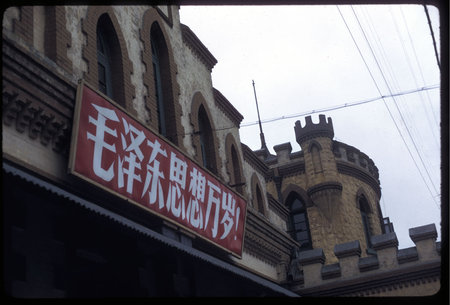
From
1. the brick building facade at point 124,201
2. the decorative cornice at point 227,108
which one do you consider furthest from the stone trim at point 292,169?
the decorative cornice at point 227,108

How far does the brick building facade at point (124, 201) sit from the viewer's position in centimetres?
823

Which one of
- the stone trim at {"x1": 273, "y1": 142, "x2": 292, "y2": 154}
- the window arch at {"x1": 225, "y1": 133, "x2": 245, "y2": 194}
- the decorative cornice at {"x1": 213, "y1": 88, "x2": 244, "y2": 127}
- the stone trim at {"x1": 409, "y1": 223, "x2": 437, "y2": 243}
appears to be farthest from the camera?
the stone trim at {"x1": 273, "y1": 142, "x2": 292, "y2": 154}

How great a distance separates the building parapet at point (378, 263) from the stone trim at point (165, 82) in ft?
20.4

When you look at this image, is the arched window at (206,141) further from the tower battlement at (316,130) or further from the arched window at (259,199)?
the tower battlement at (316,130)

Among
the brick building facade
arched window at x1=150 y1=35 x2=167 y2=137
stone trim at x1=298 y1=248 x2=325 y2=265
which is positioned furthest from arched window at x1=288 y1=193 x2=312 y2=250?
arched window at x1=150 y1=35 x2=167 y2=137

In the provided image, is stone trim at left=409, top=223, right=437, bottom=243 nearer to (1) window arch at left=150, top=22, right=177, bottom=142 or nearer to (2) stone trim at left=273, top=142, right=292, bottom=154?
(1) window arch at left=150, top=22, right=177, bottom=142

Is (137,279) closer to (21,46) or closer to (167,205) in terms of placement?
(167,205)

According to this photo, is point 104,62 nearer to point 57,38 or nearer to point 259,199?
point 57,38

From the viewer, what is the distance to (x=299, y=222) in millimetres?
28000

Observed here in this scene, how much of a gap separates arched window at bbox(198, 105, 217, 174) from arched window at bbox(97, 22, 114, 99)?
4.11 meters

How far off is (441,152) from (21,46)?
199 inches

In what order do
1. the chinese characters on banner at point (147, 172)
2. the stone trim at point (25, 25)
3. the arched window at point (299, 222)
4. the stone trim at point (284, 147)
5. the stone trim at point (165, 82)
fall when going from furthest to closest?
the stone trim at point (284, 147) < the arched window at point (299, 222) < the stone trim at point (165, 82) < the chinese characters on banner at point (147, 172) < the stone trim at point (25, 25)

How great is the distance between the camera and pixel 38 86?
863cm

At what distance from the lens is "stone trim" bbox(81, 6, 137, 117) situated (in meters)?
10.6
